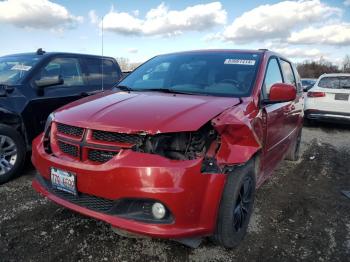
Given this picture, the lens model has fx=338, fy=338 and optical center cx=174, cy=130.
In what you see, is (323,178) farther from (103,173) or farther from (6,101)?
(6,101)

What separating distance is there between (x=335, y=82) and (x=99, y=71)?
663 centimetres

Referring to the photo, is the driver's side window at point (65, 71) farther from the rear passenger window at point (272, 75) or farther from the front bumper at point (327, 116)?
the front bumper at point (327, 116)

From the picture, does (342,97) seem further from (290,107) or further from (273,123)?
(273,123)

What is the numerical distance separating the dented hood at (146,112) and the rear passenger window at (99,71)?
8.48 feet

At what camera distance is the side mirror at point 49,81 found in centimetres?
469

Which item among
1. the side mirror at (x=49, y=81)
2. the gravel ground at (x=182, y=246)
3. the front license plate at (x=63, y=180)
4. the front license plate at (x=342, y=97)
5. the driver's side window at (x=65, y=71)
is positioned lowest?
the gravel ground at (x=182, y=246)

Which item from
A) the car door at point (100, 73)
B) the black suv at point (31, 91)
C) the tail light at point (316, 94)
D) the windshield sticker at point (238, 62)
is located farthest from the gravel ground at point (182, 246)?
the tail light at point (316, 94)

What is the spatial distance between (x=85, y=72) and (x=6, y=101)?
1587mm

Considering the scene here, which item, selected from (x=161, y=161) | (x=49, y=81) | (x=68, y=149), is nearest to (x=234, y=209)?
(x=161, y=161)

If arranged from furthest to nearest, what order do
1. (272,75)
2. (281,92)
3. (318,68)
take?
(318,68), (272,75), (281,92)

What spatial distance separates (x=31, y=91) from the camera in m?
4.67

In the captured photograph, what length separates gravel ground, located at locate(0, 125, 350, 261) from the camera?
2.83 metres

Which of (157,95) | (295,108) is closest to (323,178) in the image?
(295,108)

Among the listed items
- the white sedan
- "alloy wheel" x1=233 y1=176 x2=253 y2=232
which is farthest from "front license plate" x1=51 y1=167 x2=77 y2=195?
the white sedan
